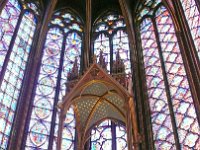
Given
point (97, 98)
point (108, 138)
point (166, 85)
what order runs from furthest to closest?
point (166, 85)
point (108, 138)
point (97, 98)

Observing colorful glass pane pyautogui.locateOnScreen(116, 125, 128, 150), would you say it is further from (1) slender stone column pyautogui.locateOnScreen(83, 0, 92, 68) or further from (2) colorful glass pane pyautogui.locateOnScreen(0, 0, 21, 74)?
(2) colorful glass pane pyautogui.locateOnScreen(0, 0, 21, 74)

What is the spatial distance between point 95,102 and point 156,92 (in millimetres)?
2296

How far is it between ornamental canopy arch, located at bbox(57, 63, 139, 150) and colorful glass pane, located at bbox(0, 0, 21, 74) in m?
2.90

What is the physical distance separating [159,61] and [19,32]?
14.6 feet

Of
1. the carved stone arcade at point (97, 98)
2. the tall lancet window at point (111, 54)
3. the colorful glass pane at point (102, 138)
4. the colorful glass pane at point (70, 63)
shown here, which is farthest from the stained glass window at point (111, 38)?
the carved stone arcade at point (97, 98)

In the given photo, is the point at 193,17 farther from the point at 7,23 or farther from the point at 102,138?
the point at 7,23

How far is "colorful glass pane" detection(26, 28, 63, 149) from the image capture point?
1176cm

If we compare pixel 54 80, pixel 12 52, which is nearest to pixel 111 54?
pixel 54 80

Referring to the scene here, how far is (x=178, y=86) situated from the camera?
12.0 m

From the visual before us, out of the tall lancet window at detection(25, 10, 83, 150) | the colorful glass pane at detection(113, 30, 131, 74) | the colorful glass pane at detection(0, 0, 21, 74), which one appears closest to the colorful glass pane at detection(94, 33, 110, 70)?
the colorful glass pane at detection(113, 30, 131, 74)

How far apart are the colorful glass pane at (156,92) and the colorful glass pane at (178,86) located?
25 centimetres

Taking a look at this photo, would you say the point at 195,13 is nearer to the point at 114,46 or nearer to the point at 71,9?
the point at 114,46

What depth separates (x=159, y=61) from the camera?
13.1 meters

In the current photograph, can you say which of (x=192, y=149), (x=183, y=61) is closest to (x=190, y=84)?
(x=183, y=61)
